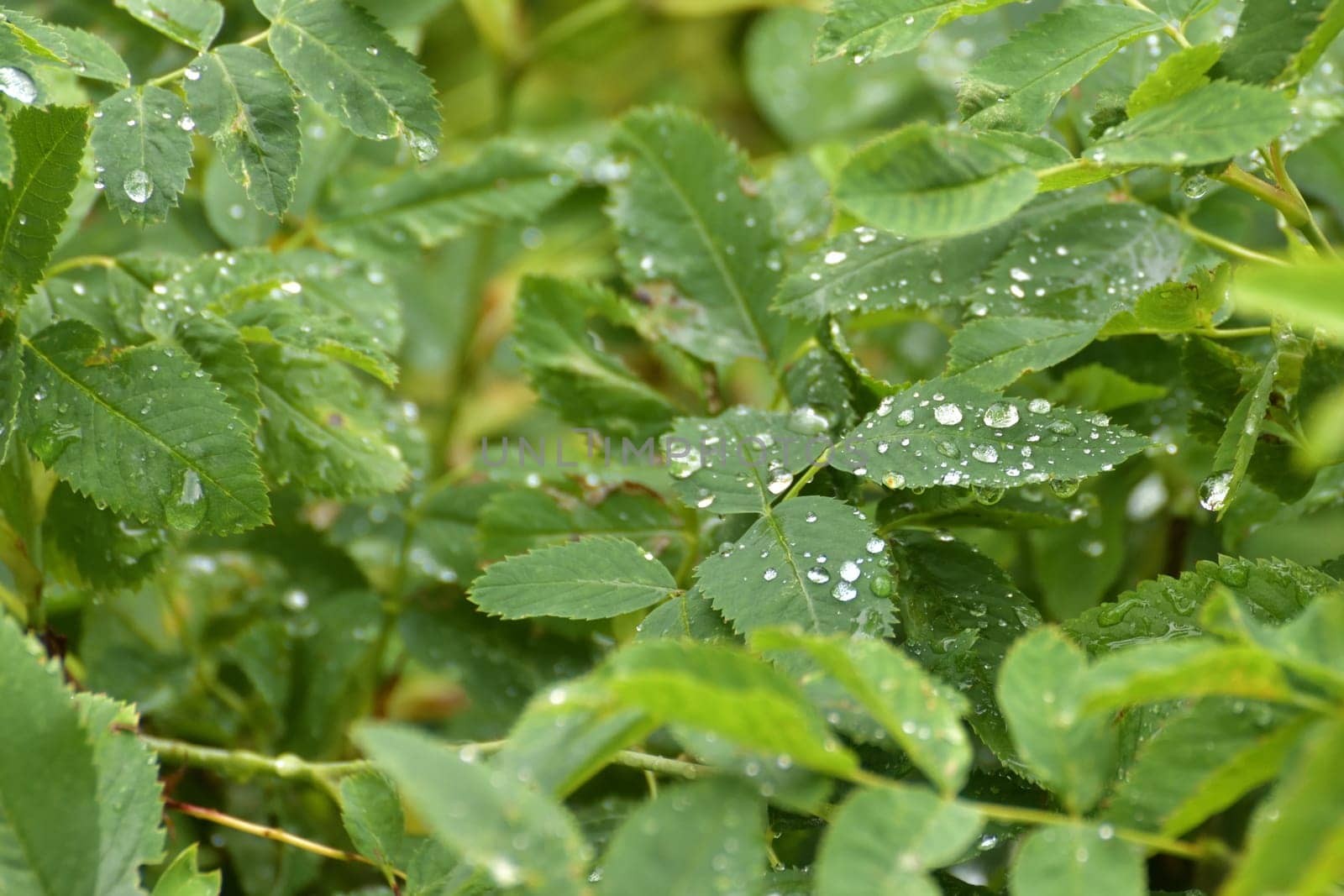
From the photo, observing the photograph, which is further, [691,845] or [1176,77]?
[1176,77]

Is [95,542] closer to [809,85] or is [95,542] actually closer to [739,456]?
[739,456]

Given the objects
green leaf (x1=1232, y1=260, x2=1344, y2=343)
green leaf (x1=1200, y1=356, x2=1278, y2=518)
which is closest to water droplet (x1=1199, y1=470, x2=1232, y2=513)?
green leaf (x1=1200, y1=356, x2=1278, y2=518)

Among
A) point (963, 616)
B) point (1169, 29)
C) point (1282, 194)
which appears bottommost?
point (963, 616)

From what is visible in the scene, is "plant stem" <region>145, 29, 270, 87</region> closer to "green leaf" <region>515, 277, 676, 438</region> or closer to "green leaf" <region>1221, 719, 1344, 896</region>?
"green leaf" <region>515, 277, 676, 438</region>

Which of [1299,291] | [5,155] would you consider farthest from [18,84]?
[1299,291]

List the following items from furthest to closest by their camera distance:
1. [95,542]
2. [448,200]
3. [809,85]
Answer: [809,85], [448,200], [95,542]

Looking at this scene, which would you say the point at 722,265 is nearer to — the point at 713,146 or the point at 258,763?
the point at 713,146

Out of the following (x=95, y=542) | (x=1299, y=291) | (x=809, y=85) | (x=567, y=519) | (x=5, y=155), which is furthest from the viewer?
(x=809, y=85)
